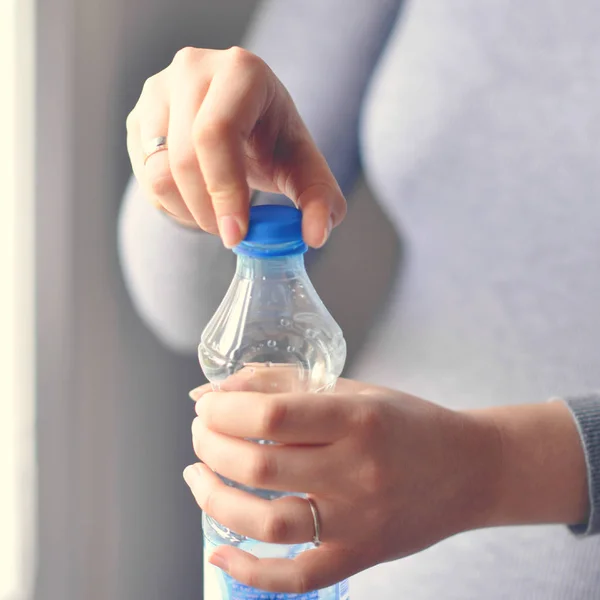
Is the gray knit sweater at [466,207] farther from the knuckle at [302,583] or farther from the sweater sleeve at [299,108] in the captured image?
the knuckle at [302,583]

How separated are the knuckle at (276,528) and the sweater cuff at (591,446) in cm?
32

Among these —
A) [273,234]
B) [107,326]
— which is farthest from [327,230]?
[107,326]

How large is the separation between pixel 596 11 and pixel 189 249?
0.54 metres

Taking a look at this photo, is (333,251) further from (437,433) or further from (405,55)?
(437,433)

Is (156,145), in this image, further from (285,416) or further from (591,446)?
(591,446)

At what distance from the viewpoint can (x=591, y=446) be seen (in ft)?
2.28

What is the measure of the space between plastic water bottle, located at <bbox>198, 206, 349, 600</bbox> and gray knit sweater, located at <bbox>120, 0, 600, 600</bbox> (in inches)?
7.1

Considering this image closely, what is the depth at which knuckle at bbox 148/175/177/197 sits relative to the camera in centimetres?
61

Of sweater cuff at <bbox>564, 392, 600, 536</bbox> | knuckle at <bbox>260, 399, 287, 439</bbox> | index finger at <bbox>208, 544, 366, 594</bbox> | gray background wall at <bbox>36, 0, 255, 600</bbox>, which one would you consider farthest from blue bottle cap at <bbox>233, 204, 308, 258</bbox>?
gray background wall at <bbox>36, 0, 255, 600</bbox>

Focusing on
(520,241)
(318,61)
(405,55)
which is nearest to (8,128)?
(318,61)

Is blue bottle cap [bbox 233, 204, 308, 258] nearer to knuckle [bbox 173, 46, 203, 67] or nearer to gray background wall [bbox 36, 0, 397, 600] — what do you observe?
knuckle [bbox 173, 46, 203, 67]

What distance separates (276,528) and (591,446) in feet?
1.10

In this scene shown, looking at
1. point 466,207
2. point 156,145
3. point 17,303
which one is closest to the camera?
point 156,145

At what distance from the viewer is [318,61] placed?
87 centimetres
